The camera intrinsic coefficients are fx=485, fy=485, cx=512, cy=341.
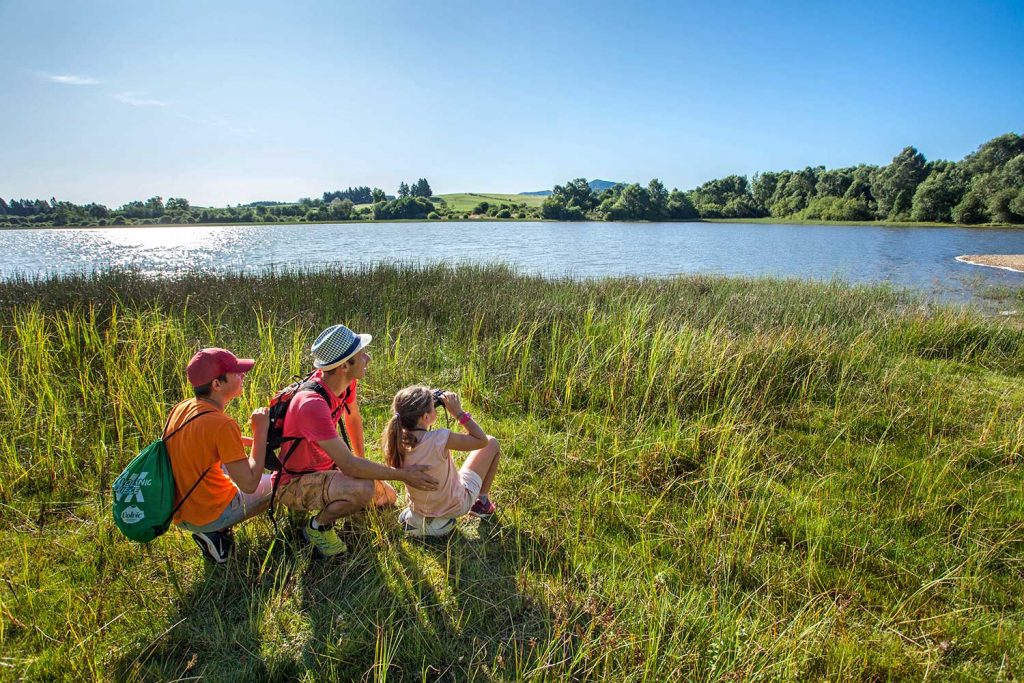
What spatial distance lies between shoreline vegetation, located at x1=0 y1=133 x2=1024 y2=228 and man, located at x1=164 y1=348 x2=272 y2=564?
6436 cm

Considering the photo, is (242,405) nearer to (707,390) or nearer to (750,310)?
(707,390)

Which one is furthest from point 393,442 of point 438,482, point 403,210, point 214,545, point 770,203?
point 770,203

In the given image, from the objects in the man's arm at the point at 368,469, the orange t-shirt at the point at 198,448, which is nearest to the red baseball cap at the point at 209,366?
the orange t-shirt at the point at 198,448

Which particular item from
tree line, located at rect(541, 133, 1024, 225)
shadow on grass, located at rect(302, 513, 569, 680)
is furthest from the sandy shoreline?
tree line, located at rect(541, 133, 1024, 225)

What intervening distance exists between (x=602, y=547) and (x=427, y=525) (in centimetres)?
105

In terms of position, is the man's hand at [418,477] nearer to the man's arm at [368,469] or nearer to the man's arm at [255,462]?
the man's arm at [368,469]

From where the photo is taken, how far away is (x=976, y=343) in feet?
23.9

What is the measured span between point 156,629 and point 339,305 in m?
7.71

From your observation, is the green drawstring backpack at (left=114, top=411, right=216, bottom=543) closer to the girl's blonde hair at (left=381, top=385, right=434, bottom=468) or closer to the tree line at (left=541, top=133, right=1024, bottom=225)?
the girl's blonde hair at (left=381, top=385, right=434, bottom=468)

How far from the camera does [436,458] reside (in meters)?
2.71

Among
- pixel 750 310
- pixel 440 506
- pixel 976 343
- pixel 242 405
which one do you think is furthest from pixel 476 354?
pixel 976 343

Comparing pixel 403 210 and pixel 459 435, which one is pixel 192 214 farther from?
pixel 459 435

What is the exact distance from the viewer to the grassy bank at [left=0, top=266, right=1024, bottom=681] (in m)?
2.10

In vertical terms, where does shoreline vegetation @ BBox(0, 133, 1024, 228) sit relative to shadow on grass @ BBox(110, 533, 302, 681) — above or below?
above
